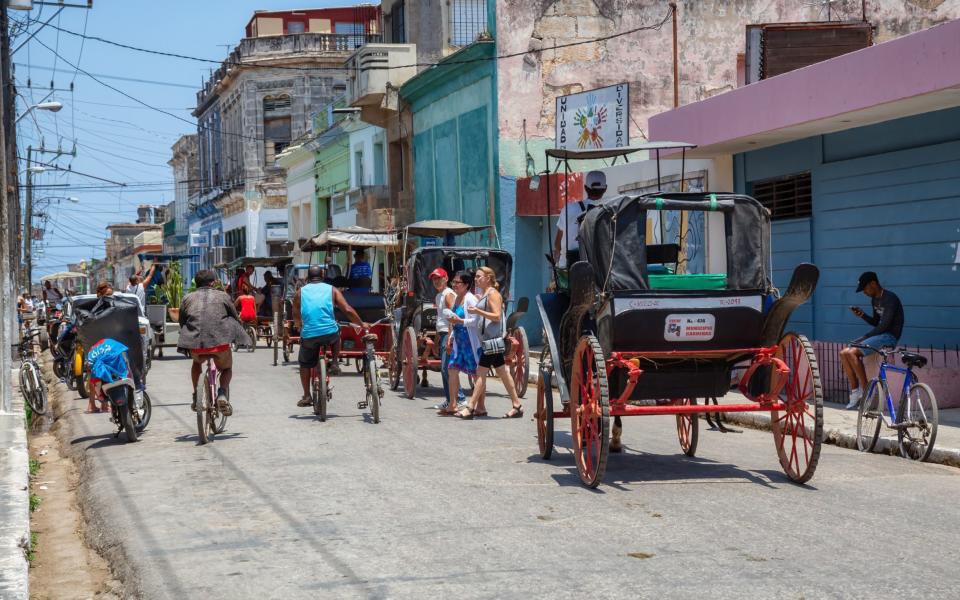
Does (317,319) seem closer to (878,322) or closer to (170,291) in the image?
(878,322)

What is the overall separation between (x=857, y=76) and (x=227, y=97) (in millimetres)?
48940

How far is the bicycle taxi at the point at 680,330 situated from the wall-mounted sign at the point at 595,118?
1516 centimetres

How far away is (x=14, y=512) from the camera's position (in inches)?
312

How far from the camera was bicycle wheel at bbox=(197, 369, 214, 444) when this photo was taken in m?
11.9

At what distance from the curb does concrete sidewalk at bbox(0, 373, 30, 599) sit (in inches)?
298

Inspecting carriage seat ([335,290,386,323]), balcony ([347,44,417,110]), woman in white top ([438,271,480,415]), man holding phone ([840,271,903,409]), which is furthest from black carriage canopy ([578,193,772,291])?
balcony ([347,44,417,110])

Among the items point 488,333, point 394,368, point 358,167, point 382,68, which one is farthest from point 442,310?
point 358,167

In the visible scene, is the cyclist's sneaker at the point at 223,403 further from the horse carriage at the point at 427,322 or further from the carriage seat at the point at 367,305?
the carriage seat at the point at 367,305

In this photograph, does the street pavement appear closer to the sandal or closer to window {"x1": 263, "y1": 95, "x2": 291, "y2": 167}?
the sandal

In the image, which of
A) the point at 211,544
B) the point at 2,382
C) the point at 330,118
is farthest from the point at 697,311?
the point at 330,118

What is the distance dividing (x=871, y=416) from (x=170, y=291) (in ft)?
68.7

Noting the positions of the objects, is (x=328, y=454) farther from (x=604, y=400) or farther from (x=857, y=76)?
(x=857, y=76)

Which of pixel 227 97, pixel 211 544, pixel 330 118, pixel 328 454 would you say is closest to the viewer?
pixel 211 544

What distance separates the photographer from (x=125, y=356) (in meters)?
12.5
